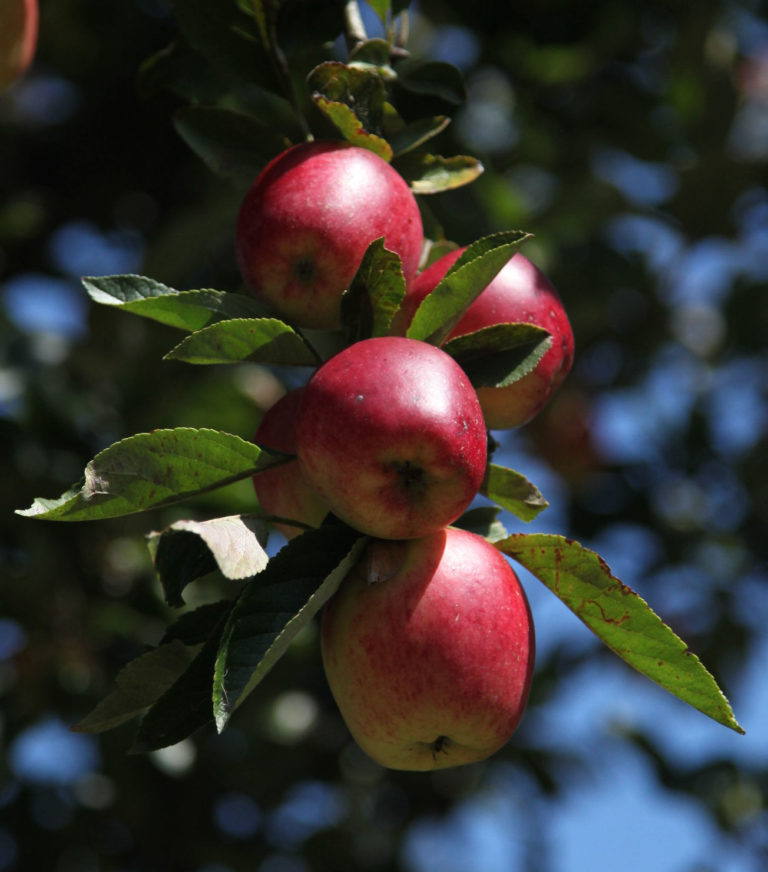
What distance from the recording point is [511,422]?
1.10 metres

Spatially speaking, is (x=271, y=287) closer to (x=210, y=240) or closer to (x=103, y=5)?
(x=210, y=240)

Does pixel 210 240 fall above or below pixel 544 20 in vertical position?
below

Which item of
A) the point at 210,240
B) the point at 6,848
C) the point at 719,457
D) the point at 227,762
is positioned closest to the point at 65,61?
the point at 210,240

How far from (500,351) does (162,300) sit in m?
0.31

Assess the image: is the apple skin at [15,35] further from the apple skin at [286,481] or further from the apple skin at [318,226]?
the apple skin at [286,481]

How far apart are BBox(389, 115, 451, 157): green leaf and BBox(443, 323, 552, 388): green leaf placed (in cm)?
27

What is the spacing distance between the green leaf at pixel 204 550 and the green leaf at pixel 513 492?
0.22 meters

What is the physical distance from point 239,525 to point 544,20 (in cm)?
171

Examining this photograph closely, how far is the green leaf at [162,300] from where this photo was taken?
92cm

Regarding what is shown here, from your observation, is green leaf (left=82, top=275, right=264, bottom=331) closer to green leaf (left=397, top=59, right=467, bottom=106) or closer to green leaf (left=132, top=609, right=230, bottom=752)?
green leaf (left=132, top=609, right=230, bottom=752)

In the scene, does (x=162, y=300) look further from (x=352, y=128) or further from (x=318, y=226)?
(x=352, y=128)

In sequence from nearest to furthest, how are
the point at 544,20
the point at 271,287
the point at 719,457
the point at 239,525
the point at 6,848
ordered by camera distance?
the point at 239,525 → the point at 271,287 → the point at 544,20 → the point at 6,848 → the point at 719,457

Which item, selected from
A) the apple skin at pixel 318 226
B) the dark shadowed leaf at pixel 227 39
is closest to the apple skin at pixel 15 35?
the dark shadowed leaf at pixel 227 39

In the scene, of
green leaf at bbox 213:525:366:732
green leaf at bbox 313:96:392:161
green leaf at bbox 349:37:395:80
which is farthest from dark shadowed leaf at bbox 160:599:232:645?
green leaf at bbox 349:37:395:80
